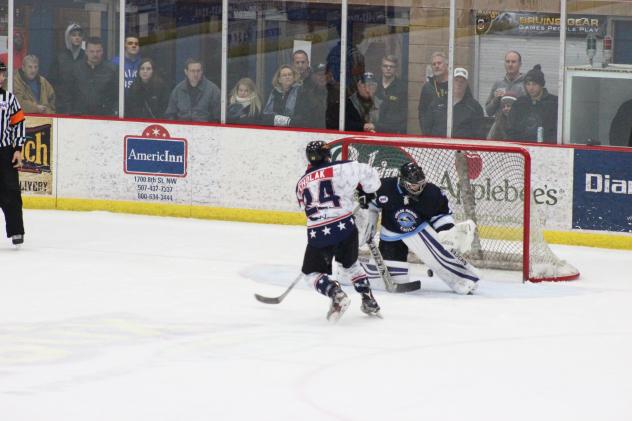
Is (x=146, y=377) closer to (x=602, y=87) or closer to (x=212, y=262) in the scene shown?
(x=212, y=262)

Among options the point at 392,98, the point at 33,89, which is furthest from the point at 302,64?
the point at 33,89

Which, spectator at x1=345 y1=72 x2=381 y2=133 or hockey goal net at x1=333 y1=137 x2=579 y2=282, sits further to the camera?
spectator at x1=345 y1=72 x2=381 y2=133

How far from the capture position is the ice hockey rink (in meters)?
6.19

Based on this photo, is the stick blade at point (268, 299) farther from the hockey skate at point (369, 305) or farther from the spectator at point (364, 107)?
the spectator at point (364, 107)

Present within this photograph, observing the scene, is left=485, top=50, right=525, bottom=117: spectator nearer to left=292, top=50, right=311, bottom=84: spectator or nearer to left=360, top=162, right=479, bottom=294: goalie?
left=292, top=50, right=311, bottom=84: spectator

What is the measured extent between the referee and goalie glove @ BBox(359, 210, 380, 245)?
118 inches

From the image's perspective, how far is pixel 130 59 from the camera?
1309 cm

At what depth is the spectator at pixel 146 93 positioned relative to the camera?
1302cm

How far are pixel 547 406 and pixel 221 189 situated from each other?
6838 mm

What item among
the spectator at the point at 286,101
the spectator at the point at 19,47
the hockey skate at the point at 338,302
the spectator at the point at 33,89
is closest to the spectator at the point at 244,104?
the spectator at the point at 286,101

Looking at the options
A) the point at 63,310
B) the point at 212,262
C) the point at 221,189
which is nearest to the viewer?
the point at 63,310

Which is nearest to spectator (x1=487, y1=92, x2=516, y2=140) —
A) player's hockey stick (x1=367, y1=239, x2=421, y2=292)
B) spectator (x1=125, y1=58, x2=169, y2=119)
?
player's hockey stick (x1=367, y1=239, x2=421, y2=292)

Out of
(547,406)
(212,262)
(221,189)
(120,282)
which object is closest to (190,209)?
(221,189)

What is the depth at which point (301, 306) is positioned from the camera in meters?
8.84
